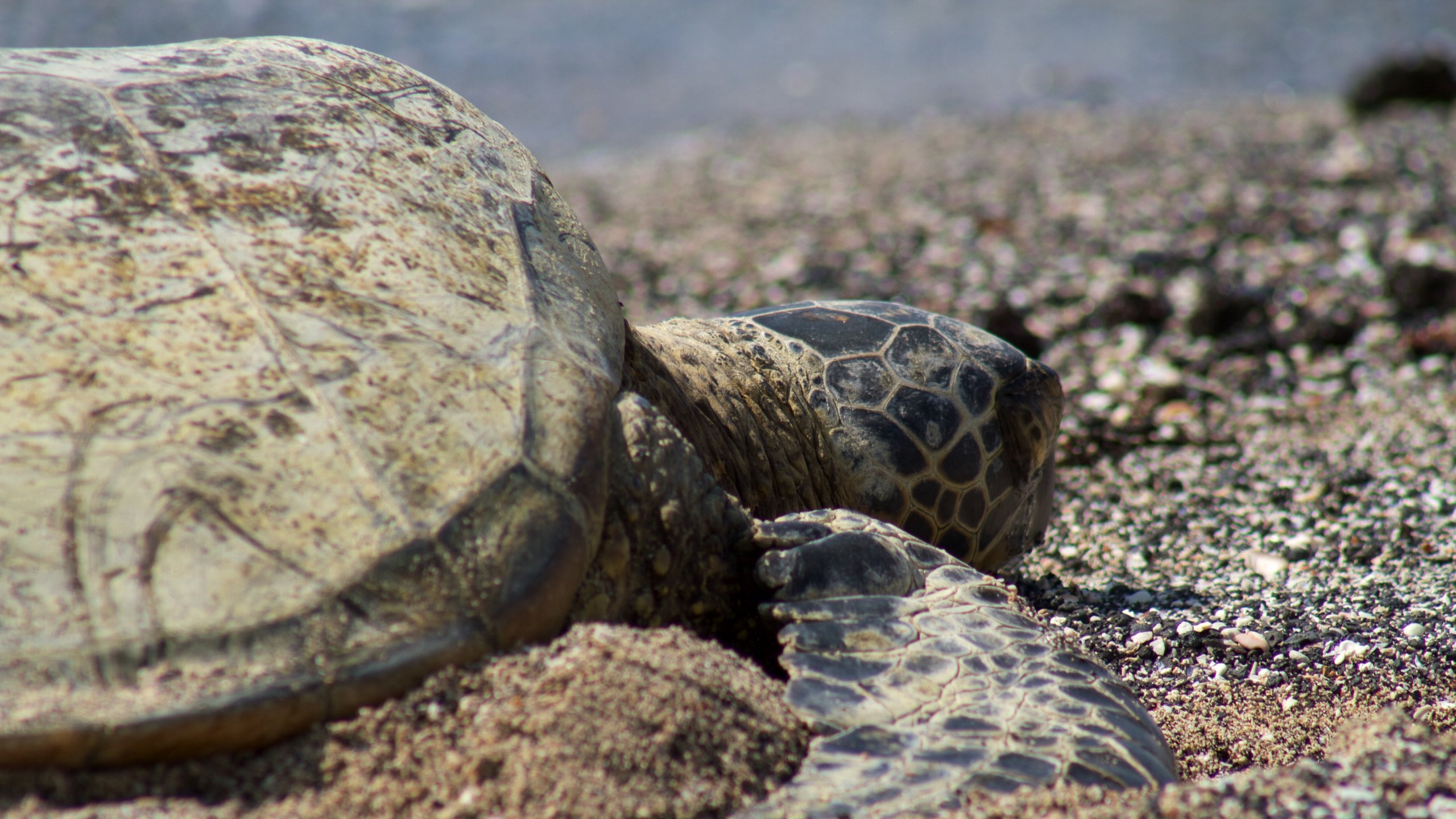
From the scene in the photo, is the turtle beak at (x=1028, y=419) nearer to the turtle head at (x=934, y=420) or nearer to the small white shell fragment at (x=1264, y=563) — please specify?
the turtle head at (x=934, y=420)

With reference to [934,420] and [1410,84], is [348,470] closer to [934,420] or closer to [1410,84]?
[934,420]

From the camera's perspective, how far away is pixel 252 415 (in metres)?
1.55

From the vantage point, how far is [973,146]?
8.43 m

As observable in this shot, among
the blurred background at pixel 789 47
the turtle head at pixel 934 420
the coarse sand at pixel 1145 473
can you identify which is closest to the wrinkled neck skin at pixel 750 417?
the turtle head at pixel 934 420

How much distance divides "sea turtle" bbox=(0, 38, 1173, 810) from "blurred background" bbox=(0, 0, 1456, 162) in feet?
28.3

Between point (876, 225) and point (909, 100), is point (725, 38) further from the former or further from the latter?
point (876, 225)

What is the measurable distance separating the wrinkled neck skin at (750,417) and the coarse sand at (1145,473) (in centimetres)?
66

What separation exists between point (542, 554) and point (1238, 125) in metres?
8.23

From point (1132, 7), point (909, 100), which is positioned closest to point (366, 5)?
point (909, 100)

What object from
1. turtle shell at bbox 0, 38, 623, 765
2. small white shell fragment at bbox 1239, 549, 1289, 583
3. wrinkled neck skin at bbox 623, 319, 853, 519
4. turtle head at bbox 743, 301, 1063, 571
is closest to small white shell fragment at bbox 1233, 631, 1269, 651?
small white shell fragment at bbox 1239, 549, 1289, 583

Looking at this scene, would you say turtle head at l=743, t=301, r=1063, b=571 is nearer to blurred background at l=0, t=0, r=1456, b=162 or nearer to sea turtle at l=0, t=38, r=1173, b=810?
sea turtle at l=0, t=38, r=1173, b=810

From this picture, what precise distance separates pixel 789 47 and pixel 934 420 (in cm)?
1486

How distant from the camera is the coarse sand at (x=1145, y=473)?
1.44 m

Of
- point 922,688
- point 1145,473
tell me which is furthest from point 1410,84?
point 922,688
